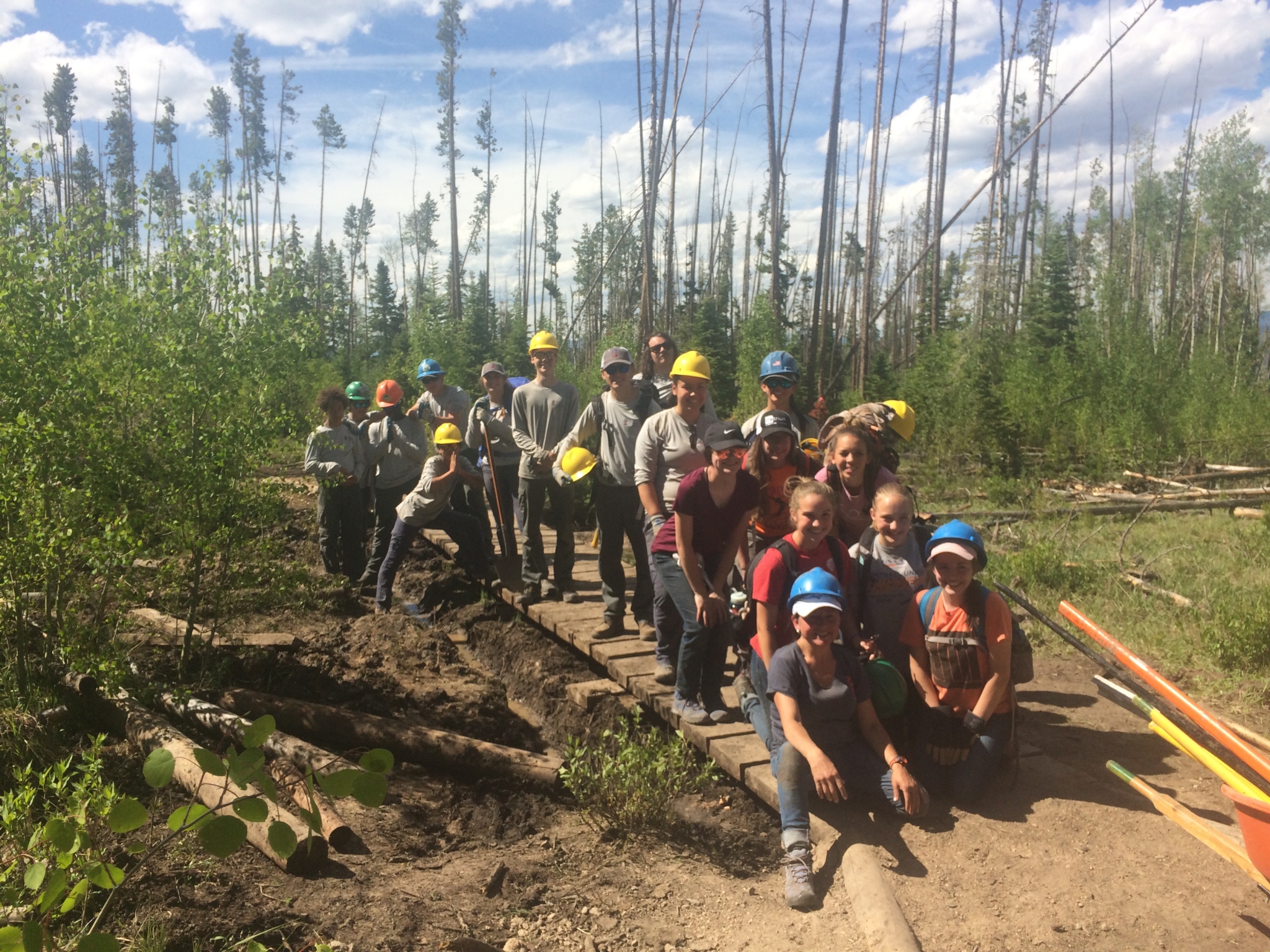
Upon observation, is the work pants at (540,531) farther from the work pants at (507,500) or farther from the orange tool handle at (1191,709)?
the orange tool handle at (1191,709)

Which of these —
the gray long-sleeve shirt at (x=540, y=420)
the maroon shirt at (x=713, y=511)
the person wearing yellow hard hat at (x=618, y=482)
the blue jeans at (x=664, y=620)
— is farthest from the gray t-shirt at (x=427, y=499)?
the maroon shirt at (x=713, y=511)

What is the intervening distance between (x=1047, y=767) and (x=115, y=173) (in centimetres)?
4811

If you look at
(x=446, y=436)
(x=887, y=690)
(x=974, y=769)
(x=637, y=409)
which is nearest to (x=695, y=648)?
(x=887, y=690)

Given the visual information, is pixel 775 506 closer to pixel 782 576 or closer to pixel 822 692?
pixel 782 576

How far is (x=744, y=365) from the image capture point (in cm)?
1609

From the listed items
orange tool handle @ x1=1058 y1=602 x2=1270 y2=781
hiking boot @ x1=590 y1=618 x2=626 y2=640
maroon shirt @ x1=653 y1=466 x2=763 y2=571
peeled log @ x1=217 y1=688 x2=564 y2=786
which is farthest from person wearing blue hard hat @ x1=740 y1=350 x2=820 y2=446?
peeled log @ x1=217 y1=688 x2=564 y2=786

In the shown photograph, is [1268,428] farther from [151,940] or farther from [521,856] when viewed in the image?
[151,940]

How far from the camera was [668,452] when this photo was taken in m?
4.89

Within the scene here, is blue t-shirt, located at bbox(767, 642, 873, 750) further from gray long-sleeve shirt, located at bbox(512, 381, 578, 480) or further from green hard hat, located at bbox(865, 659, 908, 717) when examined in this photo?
gray long-sleeve shirt, located at bbox(512, 381, 578, 480)

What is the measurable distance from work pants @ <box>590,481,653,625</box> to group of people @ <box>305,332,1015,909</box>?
1 centimetres

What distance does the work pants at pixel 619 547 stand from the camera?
219 inches

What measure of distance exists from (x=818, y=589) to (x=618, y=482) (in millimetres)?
2145

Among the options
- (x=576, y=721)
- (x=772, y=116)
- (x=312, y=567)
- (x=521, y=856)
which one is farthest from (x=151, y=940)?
(x=772, y=116)

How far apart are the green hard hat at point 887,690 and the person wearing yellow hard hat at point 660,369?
2.50m
